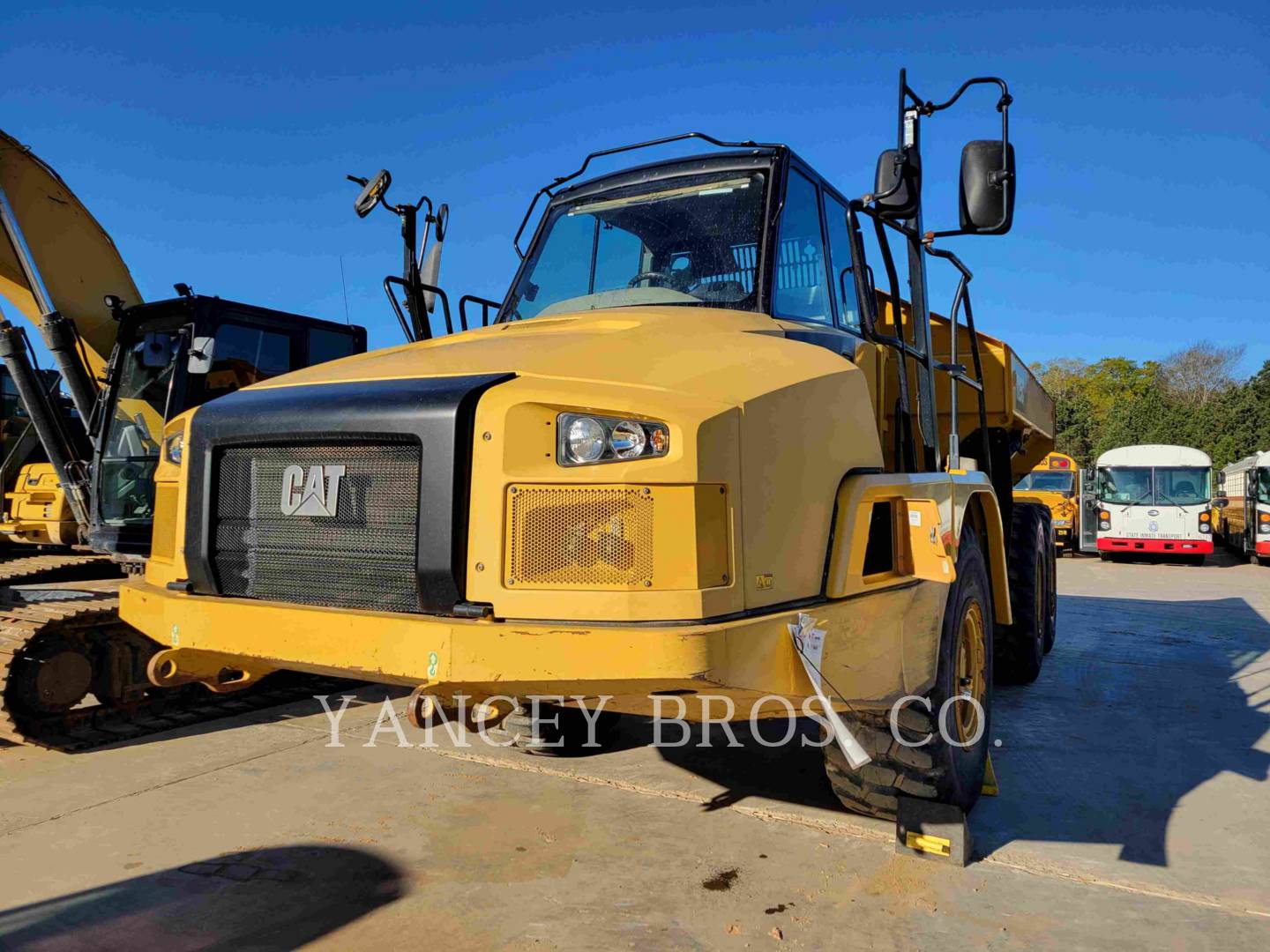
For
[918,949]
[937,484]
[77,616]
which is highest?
[937,484]

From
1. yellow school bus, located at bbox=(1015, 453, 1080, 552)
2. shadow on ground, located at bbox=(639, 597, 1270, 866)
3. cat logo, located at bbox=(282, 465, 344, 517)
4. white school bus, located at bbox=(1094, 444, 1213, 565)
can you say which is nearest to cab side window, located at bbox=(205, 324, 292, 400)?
shadow on ground, located at bbox=(639, 597, 1270, 866)

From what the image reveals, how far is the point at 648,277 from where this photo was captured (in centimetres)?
408

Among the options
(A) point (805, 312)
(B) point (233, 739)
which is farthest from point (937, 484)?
(B) point (233, 739)

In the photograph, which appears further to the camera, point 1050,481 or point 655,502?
point 1050,481

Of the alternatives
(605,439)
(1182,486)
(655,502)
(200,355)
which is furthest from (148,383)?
(1182,486)

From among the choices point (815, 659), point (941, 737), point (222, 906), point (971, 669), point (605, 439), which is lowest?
point (222, 906)

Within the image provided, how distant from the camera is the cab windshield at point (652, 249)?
3.81 meters

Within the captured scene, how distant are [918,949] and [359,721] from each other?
13.1 feet

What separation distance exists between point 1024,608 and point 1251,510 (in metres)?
18.2

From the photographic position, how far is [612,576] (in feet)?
8.26

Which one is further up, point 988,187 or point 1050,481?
point 988,187

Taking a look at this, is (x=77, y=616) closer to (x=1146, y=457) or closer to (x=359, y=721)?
(x=359, y=721)

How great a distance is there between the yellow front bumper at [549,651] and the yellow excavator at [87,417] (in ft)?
11.3

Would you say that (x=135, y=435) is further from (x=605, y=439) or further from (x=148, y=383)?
(x=605, y=439)
